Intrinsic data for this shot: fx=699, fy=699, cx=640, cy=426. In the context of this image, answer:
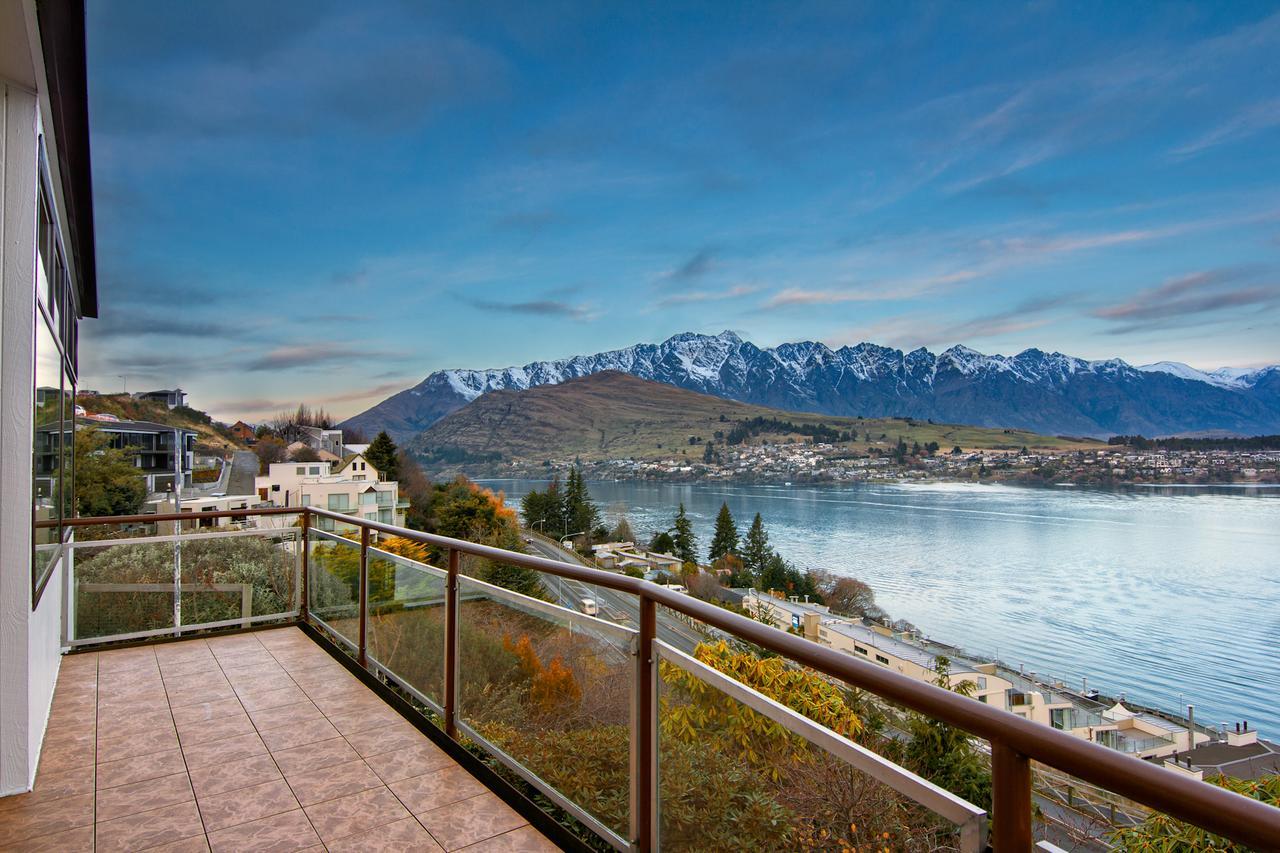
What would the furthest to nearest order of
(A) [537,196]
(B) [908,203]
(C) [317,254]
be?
(B) [908,203]
(A) [537,196]
(C) [317,254]

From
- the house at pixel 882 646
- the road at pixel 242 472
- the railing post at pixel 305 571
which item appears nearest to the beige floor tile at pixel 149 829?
the railing post at pixel 305 571

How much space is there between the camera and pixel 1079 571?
53719mm

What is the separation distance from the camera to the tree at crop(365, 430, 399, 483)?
133 ft

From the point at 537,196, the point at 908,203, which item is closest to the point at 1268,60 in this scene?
the point at 908,203

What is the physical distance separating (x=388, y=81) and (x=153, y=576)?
43.9 ft

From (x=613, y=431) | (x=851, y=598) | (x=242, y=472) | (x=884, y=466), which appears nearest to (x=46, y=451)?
(x=242, y=472)

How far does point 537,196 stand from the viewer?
37.0 meters

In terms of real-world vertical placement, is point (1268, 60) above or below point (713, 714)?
above

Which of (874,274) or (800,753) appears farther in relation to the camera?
(874,274)

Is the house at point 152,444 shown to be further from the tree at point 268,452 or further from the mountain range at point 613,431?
the mountain range at point 613,431

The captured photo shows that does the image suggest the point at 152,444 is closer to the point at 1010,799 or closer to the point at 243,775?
the point at 243,775

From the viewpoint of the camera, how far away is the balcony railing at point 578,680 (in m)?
1.05

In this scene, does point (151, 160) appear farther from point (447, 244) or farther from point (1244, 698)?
point (1244, 698)

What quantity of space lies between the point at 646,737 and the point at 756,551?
5376cm
